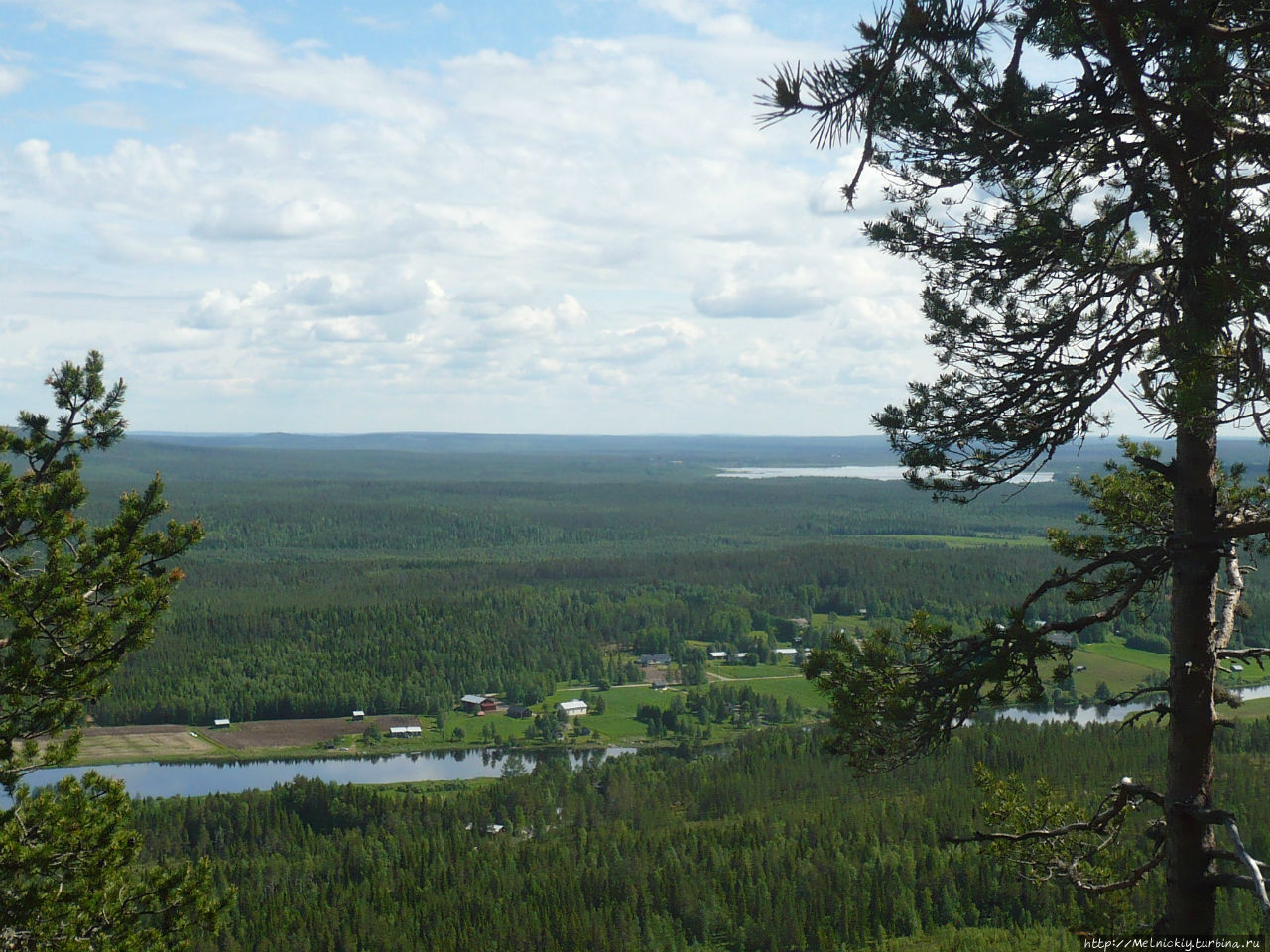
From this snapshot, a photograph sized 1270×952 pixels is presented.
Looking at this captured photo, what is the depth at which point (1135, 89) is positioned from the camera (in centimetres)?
1002

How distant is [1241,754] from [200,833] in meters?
71.6

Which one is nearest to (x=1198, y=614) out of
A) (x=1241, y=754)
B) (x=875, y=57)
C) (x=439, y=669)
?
(x=875, y=57)

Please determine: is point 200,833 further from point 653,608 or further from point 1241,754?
point 653,608

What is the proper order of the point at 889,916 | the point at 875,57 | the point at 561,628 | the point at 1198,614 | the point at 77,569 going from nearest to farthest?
the point at 875,57, the point at 1198,614, the point at 77,569, the point at 889,916, the point at 561,628

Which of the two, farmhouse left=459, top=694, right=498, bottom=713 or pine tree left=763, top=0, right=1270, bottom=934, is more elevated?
pine tree left=763, top=0, right=1270, bottom=934

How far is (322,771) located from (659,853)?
4256cm

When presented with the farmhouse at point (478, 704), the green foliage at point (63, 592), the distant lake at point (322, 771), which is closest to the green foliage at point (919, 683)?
the green foliage at point (63, 592)

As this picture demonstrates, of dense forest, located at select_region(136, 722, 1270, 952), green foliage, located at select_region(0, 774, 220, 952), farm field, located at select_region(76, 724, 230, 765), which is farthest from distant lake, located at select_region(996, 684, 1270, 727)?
green foliage, located at select_region(0, 774, 220, 952)

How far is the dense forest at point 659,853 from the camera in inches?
2217

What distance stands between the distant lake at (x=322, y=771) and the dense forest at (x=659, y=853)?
31.8 ft

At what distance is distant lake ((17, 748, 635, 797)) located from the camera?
90500 mm

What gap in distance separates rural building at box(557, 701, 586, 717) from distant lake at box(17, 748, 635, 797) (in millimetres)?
13787

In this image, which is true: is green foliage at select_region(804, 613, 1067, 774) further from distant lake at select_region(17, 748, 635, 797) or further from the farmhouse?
the farmhouse

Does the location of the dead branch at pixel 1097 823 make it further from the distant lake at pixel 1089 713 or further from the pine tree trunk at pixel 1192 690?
the distant lake at pixel 1089 713
